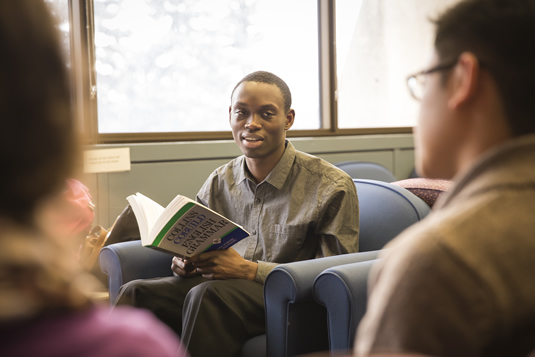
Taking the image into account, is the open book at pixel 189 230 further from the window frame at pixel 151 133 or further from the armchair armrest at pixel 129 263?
the window frame at pixel 151 133

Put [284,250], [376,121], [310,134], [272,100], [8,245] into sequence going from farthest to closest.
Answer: [376,121] < [310,134] < [272,100] < [284,250] < [8,245]

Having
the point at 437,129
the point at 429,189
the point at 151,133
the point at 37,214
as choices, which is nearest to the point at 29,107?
the point at 37,214

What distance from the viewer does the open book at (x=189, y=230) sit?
4.75 feet

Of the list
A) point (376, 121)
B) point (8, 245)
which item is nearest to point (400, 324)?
point (8, 245)

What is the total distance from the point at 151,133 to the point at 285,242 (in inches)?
56.5

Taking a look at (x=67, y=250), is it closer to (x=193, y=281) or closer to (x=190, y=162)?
(x=193, y=281)

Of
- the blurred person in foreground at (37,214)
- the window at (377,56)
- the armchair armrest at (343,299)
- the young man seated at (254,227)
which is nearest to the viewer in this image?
the blurred person in foreground at (37,214)

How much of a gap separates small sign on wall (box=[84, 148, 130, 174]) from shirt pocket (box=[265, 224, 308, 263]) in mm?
1217

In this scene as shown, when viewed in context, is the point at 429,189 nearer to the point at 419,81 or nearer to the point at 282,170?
the point at 282,170

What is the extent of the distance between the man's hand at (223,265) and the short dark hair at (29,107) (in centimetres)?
127

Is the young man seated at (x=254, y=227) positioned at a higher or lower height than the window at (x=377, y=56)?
lower

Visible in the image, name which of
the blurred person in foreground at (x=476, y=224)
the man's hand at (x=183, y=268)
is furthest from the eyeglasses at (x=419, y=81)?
the man's hand at (x=183, y=268)

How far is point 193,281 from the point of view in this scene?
186cm

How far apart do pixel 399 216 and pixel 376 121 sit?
2.12 meters
